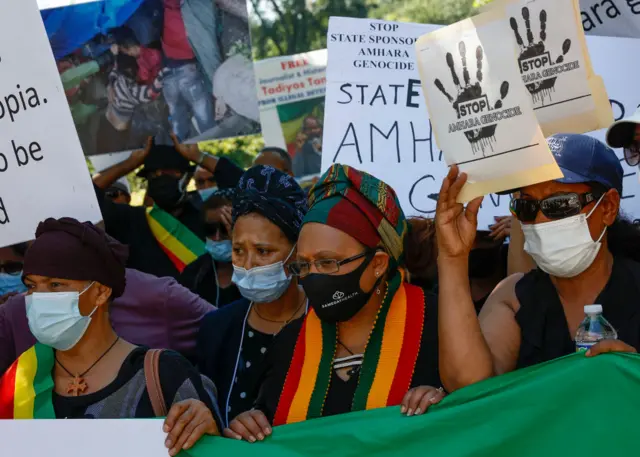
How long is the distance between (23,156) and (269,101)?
4989 millimetres

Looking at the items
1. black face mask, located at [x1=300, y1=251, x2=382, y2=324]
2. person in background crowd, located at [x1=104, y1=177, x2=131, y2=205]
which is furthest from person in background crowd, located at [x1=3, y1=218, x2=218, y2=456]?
person in background crowd, located at [x1=104, y1=177, x2=131, y2=205]

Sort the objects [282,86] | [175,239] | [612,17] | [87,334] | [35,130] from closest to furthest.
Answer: [87,334] → [35,130] → [612,17] → [175,239] → [282,86]

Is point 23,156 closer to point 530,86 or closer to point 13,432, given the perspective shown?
point 13,432

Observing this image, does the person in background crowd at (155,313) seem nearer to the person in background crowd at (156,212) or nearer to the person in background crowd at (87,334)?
the person in background crowd at (87,334)

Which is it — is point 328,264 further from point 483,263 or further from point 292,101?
point 292,101

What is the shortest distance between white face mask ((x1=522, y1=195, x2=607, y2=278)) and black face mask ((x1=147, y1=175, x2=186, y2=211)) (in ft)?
11.5

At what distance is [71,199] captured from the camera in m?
4.22

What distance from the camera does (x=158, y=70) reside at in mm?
6055

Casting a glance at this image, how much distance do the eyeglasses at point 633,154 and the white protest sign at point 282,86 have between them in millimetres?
5321

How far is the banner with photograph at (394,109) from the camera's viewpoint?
16.2 ft

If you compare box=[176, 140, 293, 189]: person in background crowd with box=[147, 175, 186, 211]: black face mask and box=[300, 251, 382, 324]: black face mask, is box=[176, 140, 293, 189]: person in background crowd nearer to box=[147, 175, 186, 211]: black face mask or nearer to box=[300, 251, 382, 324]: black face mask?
box=[147, 175, 186, 211]: black face mask

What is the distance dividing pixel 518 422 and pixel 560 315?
49 cm

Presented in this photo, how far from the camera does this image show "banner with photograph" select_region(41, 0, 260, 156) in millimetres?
6020

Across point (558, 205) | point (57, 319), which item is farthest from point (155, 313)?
point (558, 205)
